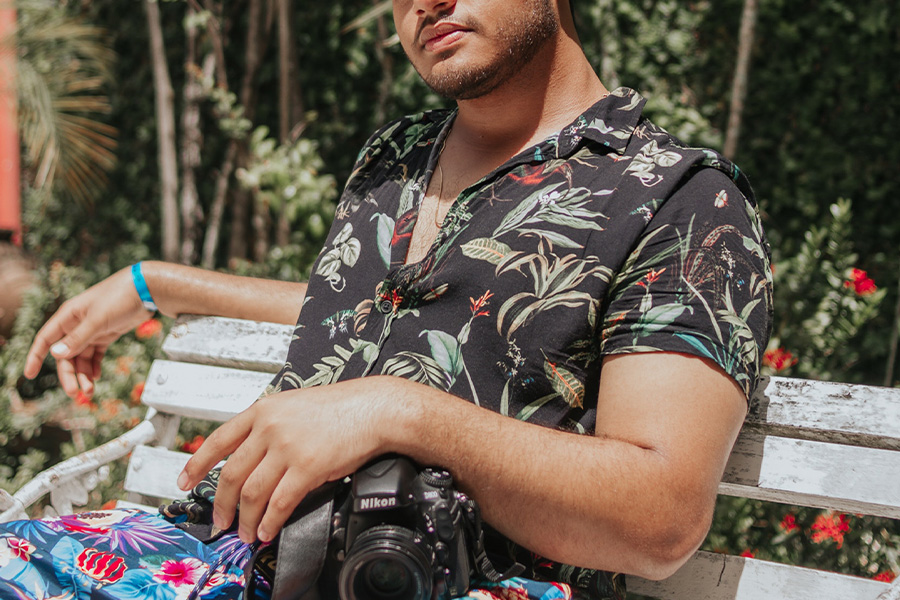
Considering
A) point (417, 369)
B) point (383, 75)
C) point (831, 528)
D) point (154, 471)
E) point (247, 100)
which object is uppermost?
point (383, 75)

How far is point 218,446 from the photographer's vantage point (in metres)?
1.25

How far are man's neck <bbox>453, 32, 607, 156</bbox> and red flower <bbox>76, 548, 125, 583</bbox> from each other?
114 cm

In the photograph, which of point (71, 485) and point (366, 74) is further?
point (366, 74)

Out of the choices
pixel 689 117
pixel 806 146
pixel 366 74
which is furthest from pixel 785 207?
pixel 366 74

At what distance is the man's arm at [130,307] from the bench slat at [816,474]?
1.13 meters

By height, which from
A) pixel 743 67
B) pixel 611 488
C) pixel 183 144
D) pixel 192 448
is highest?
pixel 743 67

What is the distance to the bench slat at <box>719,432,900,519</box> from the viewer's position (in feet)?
4.76

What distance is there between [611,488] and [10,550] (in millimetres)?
1039

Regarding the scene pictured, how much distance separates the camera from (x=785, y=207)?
3.85 meters

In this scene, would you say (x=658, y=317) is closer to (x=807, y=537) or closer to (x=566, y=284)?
(x=566, y=284)

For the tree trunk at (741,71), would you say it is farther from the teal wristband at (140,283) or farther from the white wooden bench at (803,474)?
the teal wristband at (140,283)

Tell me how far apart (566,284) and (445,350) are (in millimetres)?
261

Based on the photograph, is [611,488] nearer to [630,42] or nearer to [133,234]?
[630,42]

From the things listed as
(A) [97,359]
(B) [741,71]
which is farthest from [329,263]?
(B) [741,71]
